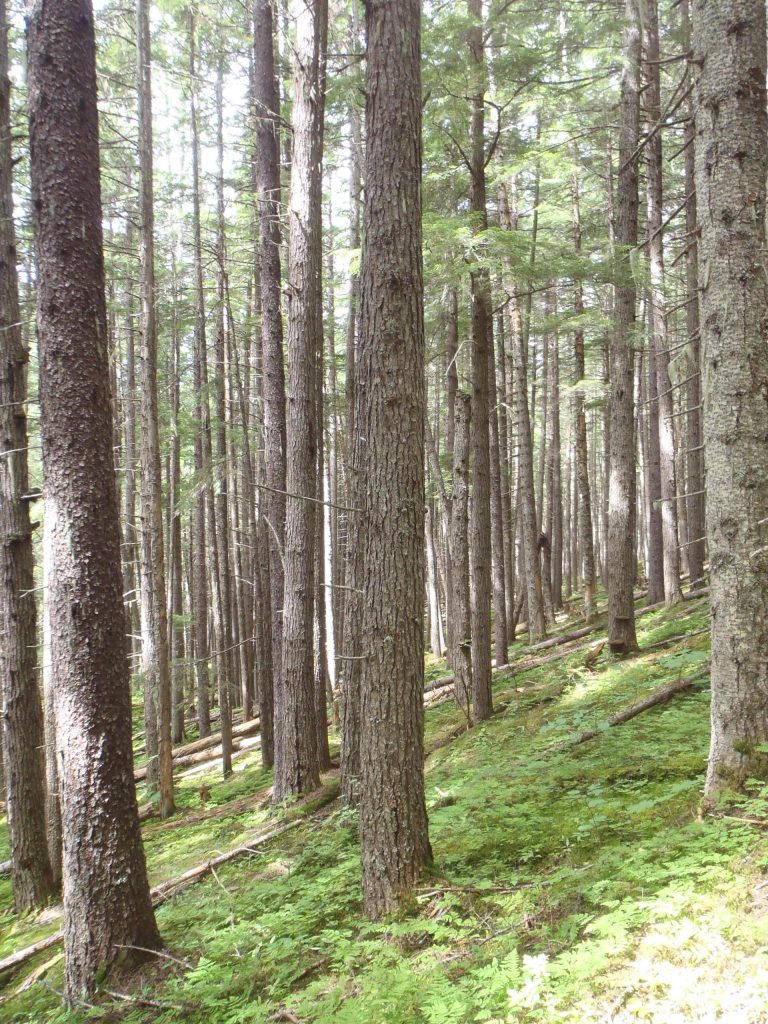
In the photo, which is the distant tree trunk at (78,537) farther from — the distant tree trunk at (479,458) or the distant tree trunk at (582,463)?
the distant tree trunk at (582,463)

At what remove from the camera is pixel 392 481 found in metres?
4.54

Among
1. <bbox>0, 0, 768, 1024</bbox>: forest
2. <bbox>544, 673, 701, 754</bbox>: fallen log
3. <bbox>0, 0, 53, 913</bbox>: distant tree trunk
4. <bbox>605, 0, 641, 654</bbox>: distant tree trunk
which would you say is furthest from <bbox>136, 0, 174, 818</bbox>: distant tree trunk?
<bbox>605, 0, 641, 654</bbox>: distant tree trunk

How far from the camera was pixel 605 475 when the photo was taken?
34.7 meters

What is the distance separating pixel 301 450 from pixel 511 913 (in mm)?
5787

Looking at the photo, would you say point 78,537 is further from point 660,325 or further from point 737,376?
point 660,325

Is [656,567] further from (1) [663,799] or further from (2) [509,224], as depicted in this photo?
(1) [663,799]

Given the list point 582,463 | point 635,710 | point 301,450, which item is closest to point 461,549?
point 301,450

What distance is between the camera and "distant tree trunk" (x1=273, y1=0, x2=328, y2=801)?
27.1 feet

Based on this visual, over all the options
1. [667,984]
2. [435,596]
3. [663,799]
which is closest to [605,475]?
[435,596]

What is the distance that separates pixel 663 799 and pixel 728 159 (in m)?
4.54

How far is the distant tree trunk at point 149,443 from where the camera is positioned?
33.8ft

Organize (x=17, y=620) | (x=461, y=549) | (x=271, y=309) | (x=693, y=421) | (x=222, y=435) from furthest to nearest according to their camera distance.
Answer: (x=693, y=421)
(x=222, y=435)
(x=461, y=549)
(x=271, y=309)
(x=17, y=620)

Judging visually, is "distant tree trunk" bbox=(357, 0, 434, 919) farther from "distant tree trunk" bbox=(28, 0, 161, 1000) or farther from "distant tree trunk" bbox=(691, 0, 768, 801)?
"distant tree trunk" bbox=(691, 0, 768, 801)

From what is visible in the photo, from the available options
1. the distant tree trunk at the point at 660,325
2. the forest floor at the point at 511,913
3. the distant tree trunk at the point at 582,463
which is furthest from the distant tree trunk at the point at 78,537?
the distant tree trunk at the point at 582,463
